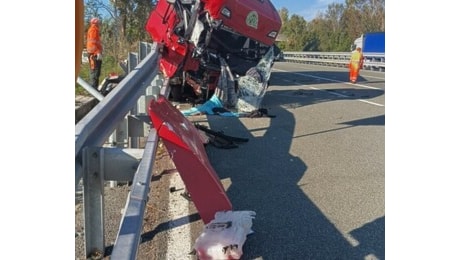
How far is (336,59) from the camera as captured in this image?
3594 centimetres

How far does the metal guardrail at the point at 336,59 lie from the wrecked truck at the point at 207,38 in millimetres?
16057

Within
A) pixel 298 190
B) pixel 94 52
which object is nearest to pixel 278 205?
pixel 298 190

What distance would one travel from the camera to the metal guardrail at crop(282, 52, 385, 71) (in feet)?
98.7

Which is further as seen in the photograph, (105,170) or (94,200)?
(94,200)

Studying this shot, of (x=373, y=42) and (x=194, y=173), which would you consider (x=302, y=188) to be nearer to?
(x=194, y=173)

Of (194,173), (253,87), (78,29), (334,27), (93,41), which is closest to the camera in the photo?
(78,29)

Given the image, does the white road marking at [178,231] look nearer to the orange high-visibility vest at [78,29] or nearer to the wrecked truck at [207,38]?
the orange high-visibility vest at [78,29]

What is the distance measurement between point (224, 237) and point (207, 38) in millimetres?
6507

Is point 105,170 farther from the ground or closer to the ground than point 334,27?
closer to the ground

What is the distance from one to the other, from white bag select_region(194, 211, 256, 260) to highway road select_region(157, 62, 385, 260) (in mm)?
144

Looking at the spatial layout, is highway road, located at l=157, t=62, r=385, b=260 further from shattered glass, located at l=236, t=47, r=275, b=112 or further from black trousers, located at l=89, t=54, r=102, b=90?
black trousers, located at l=89, t=54, r=102, b=90

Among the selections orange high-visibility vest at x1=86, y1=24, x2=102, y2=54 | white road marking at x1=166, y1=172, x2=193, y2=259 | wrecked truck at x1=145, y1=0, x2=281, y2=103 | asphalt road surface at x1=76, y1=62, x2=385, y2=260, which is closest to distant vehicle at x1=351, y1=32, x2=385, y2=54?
orange high-visibility vest at x1=86, y1=24, x2=102, y2=54

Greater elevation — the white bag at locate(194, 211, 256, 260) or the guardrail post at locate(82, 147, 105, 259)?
the guardrail post at locate(82, 147, 105, 259)
